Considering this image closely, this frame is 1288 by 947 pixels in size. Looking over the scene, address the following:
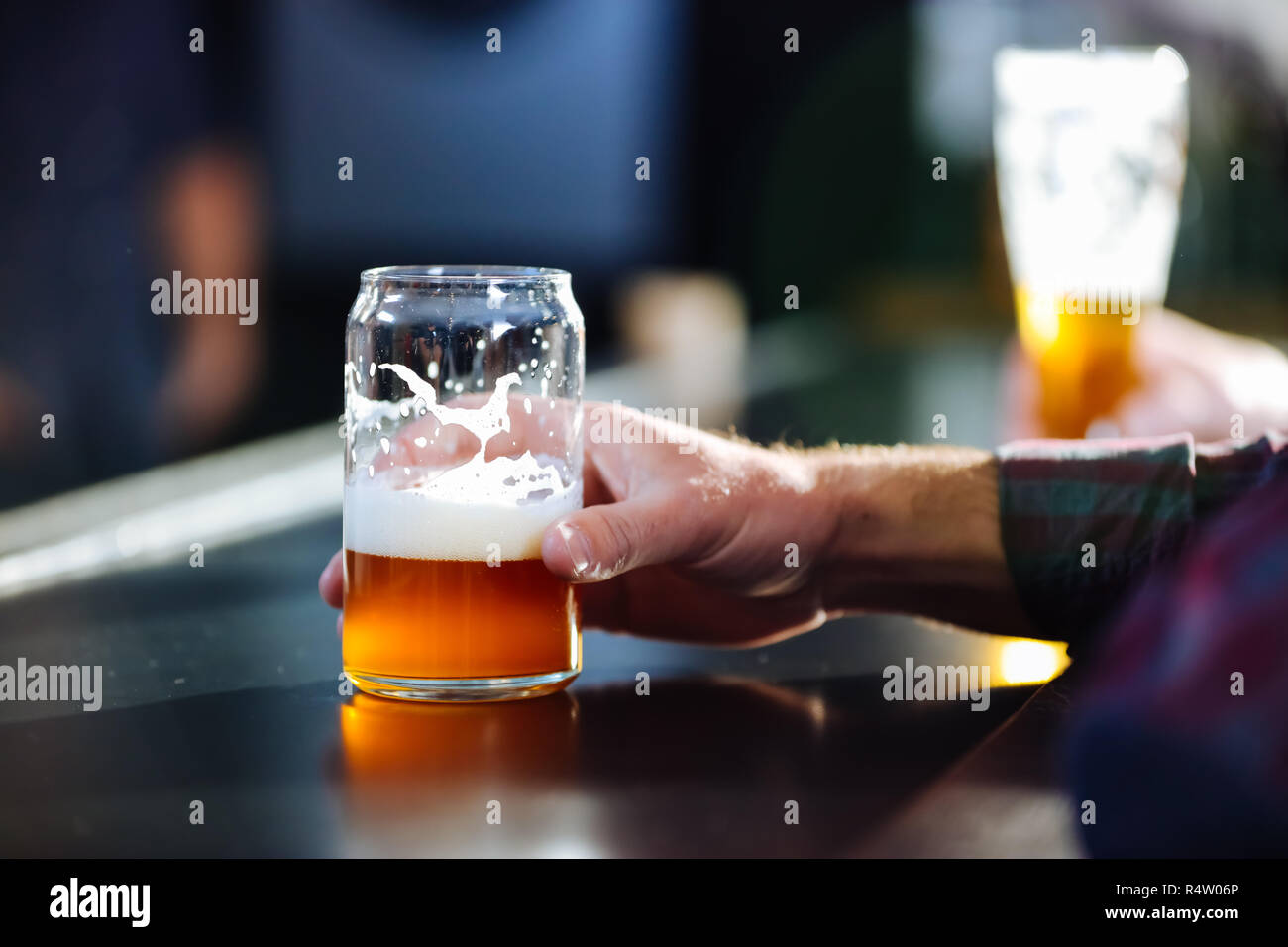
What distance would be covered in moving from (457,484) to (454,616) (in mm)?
78

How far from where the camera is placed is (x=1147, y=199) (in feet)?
4.76

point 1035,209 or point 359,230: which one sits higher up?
point 359,230

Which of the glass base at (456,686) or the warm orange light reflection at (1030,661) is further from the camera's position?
the warm orange light reflection at (1030,661)

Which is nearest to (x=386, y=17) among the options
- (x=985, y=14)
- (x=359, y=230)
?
(x=359, y=230)

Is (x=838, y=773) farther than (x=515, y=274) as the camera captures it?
No

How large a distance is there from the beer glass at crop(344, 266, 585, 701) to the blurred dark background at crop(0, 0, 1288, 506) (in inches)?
51.5

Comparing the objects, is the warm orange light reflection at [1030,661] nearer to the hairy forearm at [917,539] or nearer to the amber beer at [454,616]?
the hairy forearm at [917,539]

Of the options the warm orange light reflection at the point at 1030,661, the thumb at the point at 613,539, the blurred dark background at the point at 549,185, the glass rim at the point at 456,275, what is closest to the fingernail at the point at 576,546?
the thumb at the point at 613,539

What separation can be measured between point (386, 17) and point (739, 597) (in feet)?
14.4

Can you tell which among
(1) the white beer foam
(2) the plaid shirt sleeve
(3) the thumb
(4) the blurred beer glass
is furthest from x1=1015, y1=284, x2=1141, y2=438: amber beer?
(1) the white beer foam

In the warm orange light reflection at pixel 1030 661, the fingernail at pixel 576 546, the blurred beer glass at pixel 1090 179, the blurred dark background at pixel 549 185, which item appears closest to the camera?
the fingernail at pixel 576 546

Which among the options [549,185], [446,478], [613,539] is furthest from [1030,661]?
[549,185]

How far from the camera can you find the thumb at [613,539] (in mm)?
760
